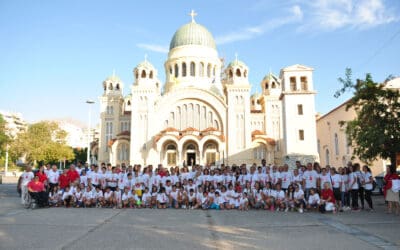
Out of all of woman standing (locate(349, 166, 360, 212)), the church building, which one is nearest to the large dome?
the church building

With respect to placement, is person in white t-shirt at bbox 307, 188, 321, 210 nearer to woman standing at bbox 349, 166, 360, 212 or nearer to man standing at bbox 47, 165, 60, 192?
woman standing at bbox 349, 166, 360, 212

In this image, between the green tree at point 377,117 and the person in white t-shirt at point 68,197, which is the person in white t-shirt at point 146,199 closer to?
the person in white t-shirt at point 68,197

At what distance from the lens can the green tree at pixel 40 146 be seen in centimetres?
4275

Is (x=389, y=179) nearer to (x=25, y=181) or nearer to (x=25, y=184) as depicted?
(x=25, y=184)

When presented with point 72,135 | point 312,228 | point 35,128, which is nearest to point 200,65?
point 35,128

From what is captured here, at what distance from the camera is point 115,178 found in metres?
13.0

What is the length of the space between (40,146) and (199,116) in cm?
2269

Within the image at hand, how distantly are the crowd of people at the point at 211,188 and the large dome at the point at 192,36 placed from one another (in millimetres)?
31224

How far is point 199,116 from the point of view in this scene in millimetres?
37156

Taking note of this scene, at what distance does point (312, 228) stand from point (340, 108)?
2941cm

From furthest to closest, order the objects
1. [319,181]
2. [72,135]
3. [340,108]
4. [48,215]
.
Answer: [72,135] → [340,108] → [319,181] → [48,215]

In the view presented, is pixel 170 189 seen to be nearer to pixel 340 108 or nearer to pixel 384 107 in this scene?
pixel 384 107

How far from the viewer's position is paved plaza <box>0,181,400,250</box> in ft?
20.1

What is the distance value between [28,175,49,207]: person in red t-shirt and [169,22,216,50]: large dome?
108 feet
